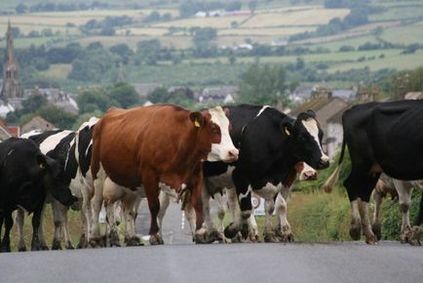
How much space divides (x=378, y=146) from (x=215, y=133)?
2.51 meters

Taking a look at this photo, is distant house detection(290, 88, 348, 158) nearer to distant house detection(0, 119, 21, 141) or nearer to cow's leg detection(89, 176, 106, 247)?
distant house detection(0, 119, 21, 141)

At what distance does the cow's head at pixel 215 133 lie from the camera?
26109 mm

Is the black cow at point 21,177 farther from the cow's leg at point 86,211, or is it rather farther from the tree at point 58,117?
the tree at point 58,117

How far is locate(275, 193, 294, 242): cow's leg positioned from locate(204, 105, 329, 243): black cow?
0.15 meters

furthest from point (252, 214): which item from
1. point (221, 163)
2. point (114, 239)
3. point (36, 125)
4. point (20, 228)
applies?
point (36, 125)

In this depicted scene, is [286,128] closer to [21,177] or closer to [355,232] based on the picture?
[355,232]

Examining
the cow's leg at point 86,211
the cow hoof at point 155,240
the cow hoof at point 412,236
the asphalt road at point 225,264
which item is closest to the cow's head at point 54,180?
the cow's leg at point 86,211

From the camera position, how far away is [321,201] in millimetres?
A: 55125

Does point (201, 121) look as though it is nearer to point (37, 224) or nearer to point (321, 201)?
point (37, 224)

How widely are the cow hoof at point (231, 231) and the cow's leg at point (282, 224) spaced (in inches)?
25.2

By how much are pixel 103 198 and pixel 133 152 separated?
4.95 ft

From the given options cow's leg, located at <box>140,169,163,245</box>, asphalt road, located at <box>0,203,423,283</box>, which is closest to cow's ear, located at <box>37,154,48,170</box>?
cow's leg, located at <box>140,169,163,245</box>

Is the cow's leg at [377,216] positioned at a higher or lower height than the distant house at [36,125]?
higher

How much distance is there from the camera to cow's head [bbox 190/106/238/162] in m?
26.1
